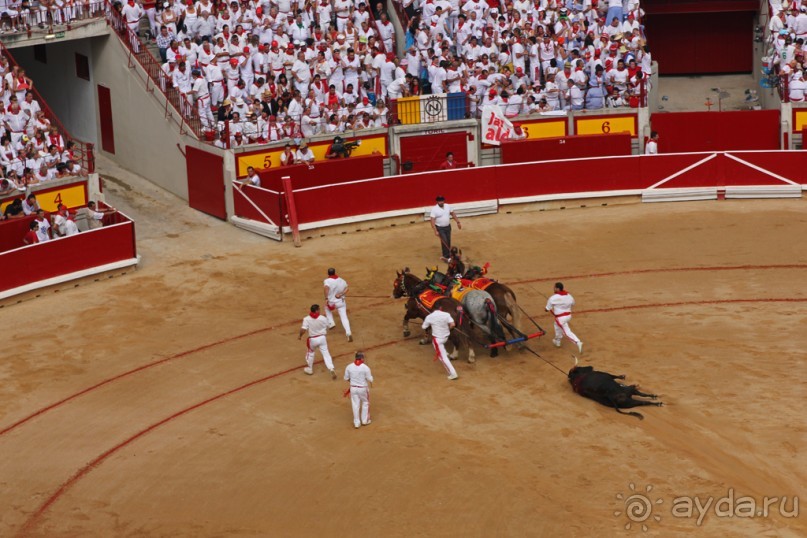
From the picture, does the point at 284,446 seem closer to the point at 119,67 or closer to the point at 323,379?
the point at 323,379

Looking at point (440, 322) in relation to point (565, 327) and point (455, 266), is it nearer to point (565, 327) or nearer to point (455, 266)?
point (565, 327)

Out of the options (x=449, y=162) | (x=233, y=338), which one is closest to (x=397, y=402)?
(x=233, y=338)

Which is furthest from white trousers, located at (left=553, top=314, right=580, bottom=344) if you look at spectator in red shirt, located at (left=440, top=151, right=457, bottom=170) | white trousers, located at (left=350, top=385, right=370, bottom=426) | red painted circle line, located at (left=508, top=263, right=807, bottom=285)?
spectator in red shirt, located at (left=440, top=151, right=457, bottom=170)

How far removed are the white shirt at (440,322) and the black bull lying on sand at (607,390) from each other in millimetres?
2244

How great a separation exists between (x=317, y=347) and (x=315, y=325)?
2.20 feet

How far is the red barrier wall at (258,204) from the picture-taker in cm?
3097

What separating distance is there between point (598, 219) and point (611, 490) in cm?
1455

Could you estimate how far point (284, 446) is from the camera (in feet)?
66.9

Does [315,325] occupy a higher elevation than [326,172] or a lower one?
lower

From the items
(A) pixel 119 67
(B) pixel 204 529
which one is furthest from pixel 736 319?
(A) pixel 119 67

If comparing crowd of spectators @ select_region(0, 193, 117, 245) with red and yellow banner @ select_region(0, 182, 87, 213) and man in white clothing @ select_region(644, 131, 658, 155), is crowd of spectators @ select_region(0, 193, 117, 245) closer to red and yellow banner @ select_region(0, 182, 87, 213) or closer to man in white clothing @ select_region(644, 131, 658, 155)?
red and yellow banner @ select_region(0, 182, 87, 213)

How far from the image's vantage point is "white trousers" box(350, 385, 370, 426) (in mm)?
20625

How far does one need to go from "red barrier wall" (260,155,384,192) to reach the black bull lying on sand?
496 inches

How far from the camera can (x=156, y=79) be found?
33.8 meters
